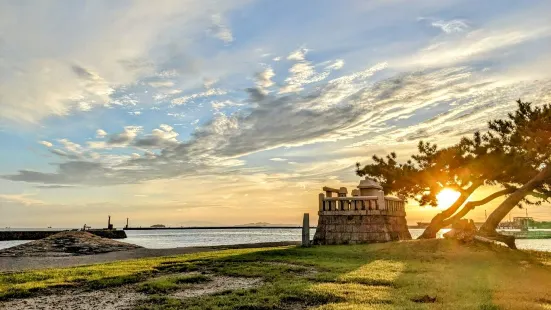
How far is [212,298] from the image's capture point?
9586mm

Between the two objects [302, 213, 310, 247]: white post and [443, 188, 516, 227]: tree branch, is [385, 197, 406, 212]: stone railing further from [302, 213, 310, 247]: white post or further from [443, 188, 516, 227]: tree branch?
[302, 213, 310, 247]: white post

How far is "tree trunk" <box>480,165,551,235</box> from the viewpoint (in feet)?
80.7

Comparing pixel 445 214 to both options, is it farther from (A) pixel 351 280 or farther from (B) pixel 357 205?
(A) pixel 351 280

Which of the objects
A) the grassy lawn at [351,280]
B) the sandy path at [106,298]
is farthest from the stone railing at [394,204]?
the sandy path at [106,298]

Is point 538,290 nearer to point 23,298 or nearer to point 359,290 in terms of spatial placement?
point 359,290

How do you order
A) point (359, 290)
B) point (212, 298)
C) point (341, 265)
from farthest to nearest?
point (341, 265) → point (359, 290) → point (212, 298)

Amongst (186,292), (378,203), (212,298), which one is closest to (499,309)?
(212,298)

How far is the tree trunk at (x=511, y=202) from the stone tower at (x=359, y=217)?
5.85m

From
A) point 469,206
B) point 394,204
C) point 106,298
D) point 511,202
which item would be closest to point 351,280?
point 106,298

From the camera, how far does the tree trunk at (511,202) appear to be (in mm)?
24594

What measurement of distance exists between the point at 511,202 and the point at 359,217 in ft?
33.3

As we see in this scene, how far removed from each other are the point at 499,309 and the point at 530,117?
1904cm

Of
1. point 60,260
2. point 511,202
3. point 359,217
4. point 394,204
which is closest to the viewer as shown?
point 60,260

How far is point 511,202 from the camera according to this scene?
25797mm
